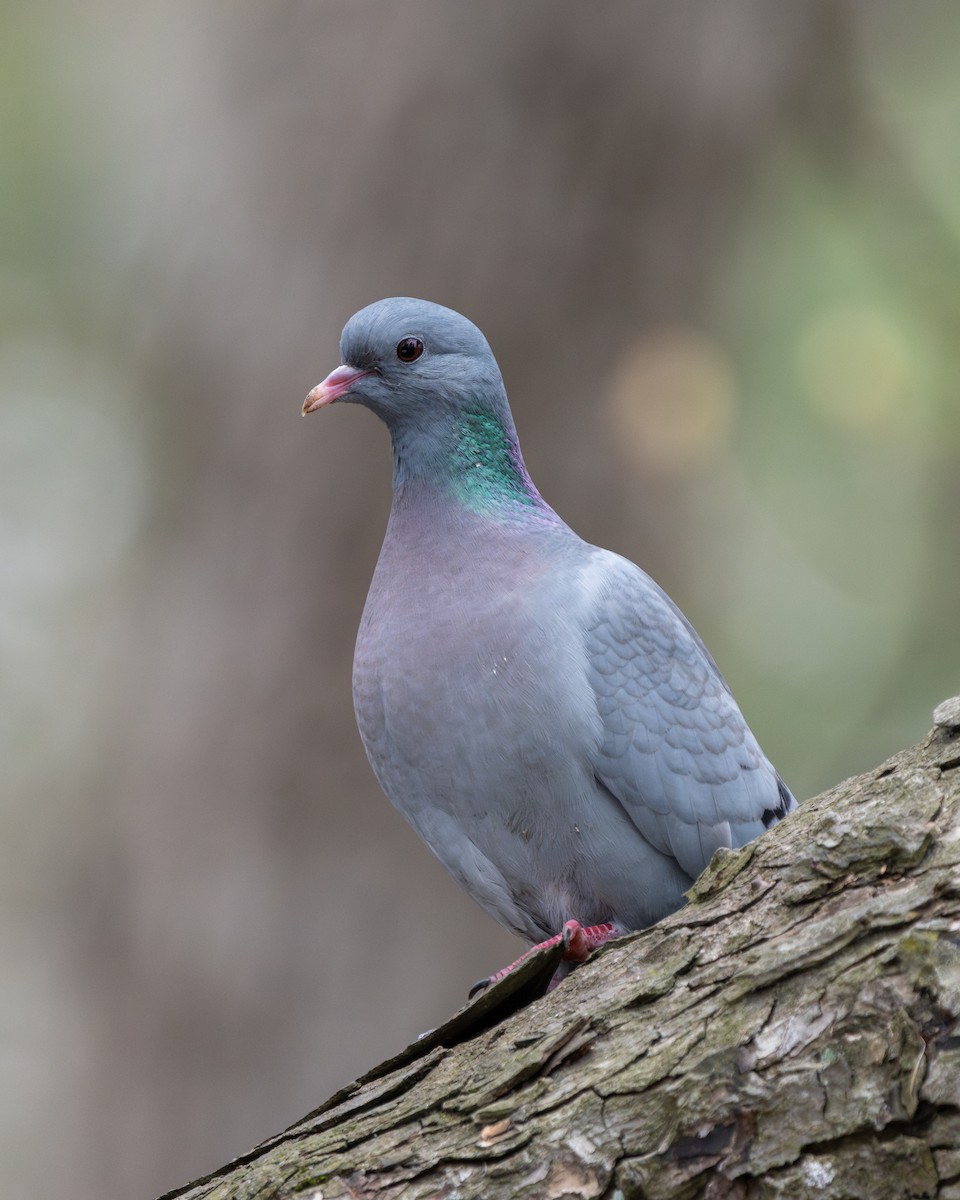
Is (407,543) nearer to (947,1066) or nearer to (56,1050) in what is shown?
(947,1066)

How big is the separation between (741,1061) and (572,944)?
119 cm

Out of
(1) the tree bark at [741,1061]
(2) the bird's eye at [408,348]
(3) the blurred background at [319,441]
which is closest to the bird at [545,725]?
(2) the bird's eye at [408,348]

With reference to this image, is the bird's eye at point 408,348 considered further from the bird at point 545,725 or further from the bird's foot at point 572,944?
the bird's foot at point 572,944

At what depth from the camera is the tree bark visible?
2473 mm

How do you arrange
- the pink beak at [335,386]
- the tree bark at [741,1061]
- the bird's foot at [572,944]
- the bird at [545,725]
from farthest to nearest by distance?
the pink beak at [335,386]
the bird at [545,725]
the bird's foot at [572,944]
the tree bark at [741,1061]

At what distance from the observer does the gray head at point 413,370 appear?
182 inches

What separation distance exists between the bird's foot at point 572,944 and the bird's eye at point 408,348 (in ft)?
6.38

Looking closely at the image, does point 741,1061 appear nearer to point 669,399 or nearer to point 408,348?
point 408,348

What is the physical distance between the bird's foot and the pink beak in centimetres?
190

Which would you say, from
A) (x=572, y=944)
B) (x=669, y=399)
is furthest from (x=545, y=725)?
(x=669, y=399)

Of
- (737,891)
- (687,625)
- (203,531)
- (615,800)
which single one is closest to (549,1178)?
(737,891)

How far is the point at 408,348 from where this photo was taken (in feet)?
15.2

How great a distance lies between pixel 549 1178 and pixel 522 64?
557 centimetres

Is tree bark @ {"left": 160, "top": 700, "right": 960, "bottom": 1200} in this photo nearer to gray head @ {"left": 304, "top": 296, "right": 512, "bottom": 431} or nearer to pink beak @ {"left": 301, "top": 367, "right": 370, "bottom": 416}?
gray head @ {"left": 304, "top": 296, "right": 512, "bottom": 431}
